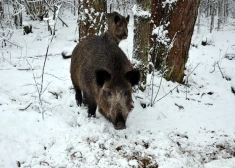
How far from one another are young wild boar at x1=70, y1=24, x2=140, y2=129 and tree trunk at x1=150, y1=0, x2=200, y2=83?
5.46ft

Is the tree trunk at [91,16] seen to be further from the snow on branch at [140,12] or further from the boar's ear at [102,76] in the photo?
the boar's ear at [102,76]

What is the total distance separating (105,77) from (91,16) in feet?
10.8

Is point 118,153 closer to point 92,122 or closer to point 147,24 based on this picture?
point 92,122

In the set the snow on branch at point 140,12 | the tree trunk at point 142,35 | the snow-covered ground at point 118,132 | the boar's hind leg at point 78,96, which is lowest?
the snow-covered ground at point 118,132

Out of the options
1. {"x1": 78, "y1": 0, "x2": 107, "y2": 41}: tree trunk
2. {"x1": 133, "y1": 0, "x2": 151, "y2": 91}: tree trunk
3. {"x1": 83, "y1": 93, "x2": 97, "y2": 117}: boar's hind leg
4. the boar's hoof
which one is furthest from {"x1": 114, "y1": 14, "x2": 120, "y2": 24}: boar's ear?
the boar's hoof

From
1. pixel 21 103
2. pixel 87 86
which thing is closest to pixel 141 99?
pixel 87 86

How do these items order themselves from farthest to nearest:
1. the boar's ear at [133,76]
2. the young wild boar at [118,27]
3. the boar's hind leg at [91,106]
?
the young wild boar at [118,27], the boar's hind leg at [91,106], the boar's ear at [133,76]

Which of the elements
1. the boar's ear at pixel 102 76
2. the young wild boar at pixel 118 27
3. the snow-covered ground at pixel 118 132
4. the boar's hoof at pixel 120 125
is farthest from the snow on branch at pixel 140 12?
the young wild boar at pixel 118 27

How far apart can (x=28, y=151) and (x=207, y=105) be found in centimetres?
379

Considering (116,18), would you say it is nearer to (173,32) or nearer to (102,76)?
(173,32)

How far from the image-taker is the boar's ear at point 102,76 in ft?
12.5

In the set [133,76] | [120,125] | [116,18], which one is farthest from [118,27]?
[120,125]

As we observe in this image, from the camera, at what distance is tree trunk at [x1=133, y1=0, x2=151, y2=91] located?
17.0ft

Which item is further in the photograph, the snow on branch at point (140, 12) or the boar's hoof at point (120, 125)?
the snow on branch at point (140, 12)
